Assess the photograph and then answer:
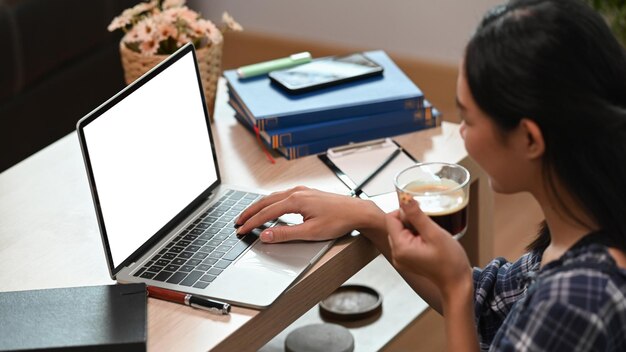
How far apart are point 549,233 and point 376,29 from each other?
2310mm

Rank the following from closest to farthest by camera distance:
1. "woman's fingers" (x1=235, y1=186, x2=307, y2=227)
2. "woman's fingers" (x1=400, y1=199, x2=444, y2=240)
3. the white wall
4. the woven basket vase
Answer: "woman's fingers" (x1=400, y1=199, x2=444, y2=240) < "woman's fingers" (x1=235, y1=186, x2=307, y2=227) < the woven basket vase < the white wall

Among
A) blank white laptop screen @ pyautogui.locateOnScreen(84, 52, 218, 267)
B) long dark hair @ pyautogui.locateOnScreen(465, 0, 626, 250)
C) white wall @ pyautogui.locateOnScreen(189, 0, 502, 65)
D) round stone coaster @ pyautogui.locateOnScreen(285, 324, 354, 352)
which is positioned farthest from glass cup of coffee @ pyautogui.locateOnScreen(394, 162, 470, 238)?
white wall @ pyautogui.locateOnScreen(189, 0, 502, 65)

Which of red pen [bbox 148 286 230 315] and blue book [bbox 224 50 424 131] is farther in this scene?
blue book [bbox 224 50 424 131]

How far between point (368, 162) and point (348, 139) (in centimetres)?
9

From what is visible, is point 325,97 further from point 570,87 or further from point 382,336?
point 570,87

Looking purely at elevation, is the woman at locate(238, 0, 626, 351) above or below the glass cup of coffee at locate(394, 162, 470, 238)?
above

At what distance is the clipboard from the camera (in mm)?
1653

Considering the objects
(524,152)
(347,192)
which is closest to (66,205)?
(347,192)

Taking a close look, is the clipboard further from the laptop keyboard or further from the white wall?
the white wall

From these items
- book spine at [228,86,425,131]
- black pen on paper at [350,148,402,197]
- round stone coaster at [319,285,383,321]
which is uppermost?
book spine at [228,86,425,131]

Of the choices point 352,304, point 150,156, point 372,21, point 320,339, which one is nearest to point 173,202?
point 150,156

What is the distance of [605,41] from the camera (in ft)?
3.72

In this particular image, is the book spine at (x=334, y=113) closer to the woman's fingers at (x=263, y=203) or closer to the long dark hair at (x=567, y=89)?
the woman's fingers at (x=263, y=203)

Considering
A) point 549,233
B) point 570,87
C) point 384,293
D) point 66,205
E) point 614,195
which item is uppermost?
point 570,87
